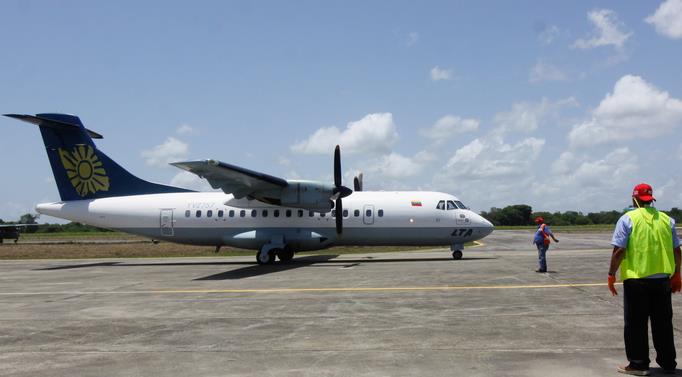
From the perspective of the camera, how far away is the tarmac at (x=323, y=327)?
6.91 m

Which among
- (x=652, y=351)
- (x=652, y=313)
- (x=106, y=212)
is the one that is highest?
(x=106, y=212)

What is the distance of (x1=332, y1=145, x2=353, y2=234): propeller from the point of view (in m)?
23.6

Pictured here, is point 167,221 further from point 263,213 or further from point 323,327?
point 323,327

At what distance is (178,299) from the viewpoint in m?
13.6

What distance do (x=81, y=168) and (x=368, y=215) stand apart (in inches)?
562

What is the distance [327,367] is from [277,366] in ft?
2.12

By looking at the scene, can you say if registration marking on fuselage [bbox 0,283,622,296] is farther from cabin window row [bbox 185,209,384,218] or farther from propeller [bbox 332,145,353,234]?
cabin window row [bbox 185,209,384,218]

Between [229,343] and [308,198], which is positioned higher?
[308,198]

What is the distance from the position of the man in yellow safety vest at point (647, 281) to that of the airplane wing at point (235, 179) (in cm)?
1560

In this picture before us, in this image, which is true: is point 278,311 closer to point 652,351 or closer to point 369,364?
point 369,364

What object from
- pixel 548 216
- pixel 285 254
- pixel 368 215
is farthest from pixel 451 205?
pixel 548 216

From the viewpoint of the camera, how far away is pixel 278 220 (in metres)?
25.5

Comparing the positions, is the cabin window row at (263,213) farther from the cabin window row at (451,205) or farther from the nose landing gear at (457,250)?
the nose landing gear at (457,250)

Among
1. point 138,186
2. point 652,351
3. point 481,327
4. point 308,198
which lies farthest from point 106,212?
point 652,351
